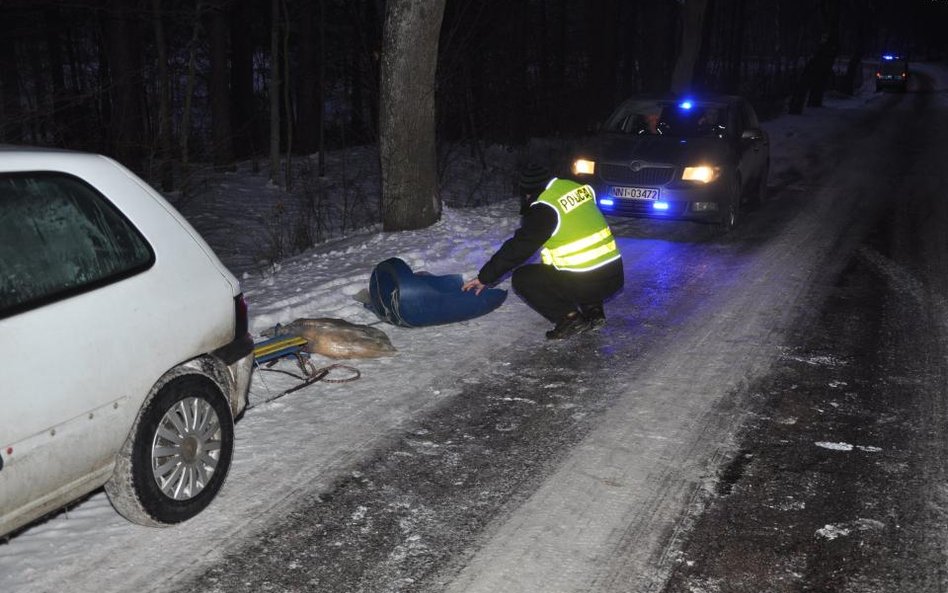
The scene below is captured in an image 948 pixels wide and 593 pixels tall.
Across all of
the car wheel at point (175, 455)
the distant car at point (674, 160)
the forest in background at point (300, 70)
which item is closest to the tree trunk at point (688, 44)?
the forest in background at point (300, 70)

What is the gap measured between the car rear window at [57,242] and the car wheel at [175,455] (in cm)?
62

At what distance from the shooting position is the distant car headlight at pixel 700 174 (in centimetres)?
1119

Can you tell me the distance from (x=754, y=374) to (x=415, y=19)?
6.11m

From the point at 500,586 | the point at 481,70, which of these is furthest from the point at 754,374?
the point at 481,70

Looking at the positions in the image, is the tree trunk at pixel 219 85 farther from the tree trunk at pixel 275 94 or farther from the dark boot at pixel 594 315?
the dark boot at pixel 594 315

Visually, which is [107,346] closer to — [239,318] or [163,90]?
[239,318]

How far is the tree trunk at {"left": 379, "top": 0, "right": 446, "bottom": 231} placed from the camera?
1038cm

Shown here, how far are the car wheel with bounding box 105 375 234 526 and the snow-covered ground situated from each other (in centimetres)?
13

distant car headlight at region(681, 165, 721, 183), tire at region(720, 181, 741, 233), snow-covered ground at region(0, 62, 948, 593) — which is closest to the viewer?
snow-covered ground at region(0, 62, 948, 593)

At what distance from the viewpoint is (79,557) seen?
3.85 meters

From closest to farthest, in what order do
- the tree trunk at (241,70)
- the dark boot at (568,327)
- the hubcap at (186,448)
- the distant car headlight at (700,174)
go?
the hubcap at (186,448), the dark boot at (568,327), the distant car headlight at (700,174), the tree trunk at (241,70)

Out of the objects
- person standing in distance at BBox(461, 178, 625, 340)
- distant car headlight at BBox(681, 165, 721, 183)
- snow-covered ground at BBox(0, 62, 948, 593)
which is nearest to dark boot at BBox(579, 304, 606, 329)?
person standing in distance at BBox(461, 178, 625, 340)

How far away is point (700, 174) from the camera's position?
1119 centimetres

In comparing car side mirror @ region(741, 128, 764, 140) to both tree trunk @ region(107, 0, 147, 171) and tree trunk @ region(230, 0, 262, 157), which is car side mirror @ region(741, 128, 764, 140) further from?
tree trunk @ region(230, 0, 262, 157)
